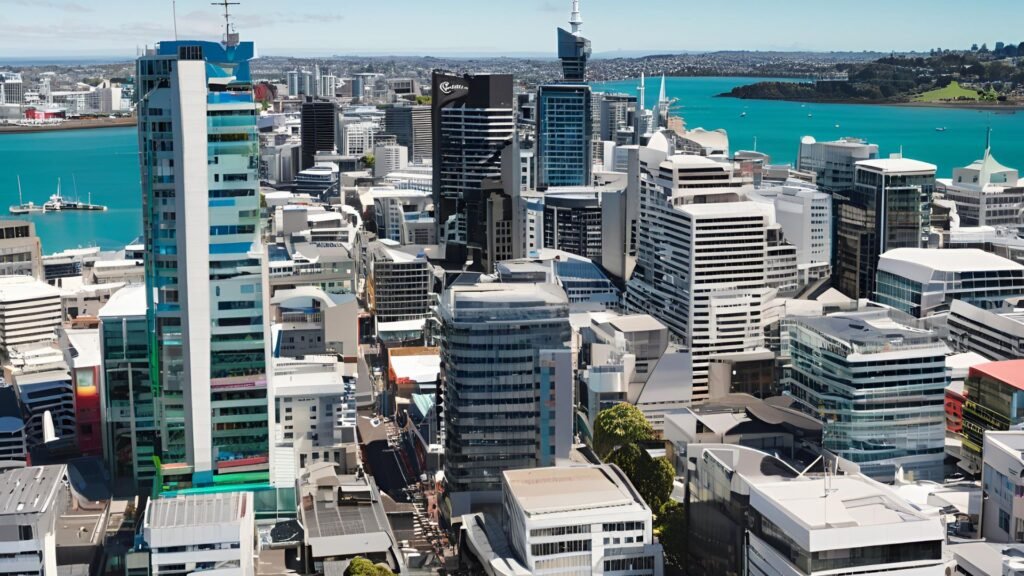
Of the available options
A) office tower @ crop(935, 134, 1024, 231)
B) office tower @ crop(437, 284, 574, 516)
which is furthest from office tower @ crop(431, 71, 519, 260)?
office tower @ crop(437, 284, 574, 516)

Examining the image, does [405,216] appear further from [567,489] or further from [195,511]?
→ [195,511]

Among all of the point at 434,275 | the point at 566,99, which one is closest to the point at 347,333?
the point at 434,275

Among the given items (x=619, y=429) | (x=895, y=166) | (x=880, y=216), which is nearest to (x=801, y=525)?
(x=619, y=429)

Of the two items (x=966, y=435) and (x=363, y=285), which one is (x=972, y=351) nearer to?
(x=966, y=435)

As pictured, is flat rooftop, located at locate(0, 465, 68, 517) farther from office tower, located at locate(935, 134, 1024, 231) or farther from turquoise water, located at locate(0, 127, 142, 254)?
office tower, located at locate(935, 134, 1024, 231)

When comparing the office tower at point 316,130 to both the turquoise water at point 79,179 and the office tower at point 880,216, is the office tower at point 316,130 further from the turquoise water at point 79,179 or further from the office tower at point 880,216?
the office tower at point 880,216

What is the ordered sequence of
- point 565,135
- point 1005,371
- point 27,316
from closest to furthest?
1. point 1005,371
2. point 27,316
3. point 565,135

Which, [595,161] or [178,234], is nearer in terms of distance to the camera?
[178,234]

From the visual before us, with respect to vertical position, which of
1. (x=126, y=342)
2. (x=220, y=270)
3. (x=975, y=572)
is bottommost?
(x=975, y=572)

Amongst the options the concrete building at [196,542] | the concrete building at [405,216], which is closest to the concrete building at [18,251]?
the concrete building at [405,216]
